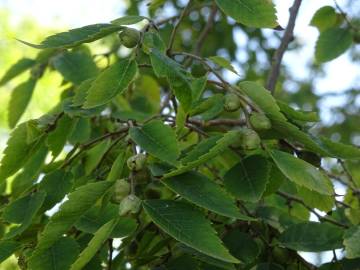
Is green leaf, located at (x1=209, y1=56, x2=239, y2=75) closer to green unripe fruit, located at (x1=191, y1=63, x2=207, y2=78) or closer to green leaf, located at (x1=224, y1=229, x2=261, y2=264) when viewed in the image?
green unripe fruit, located at (x1=191, y1=63, x2=207, y2=78)

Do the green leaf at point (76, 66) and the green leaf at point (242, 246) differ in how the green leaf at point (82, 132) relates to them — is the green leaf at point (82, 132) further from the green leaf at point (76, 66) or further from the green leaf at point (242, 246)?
the green leaf at point (242, 246)

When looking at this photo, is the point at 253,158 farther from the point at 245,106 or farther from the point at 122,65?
the point at 122,65

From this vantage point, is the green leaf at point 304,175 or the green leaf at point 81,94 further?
the green leaf at point 81,94

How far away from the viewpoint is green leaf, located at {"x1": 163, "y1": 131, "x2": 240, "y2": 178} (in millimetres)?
1014

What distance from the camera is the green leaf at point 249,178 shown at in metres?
1.11

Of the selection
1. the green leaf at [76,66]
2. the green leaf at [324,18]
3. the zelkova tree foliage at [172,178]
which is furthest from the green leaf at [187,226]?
the green leaf at [324,18]

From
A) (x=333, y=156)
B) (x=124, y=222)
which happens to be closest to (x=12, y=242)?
(x=124, y=222)

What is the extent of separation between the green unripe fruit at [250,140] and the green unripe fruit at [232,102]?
79mm

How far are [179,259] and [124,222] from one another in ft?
0.35

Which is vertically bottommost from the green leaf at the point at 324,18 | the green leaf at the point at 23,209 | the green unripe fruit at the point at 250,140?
the green leaf at the point at 23,209

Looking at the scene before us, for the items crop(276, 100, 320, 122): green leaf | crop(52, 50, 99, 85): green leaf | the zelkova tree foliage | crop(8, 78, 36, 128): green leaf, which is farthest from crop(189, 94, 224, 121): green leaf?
crop(8, 78, 36, 128): green leaf

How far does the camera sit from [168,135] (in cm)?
108

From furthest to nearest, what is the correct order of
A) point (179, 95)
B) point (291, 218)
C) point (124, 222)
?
point (291, 218), point (124, 222), point (179, 95)

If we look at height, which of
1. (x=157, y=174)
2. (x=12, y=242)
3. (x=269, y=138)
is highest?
(x=269, y=138)
